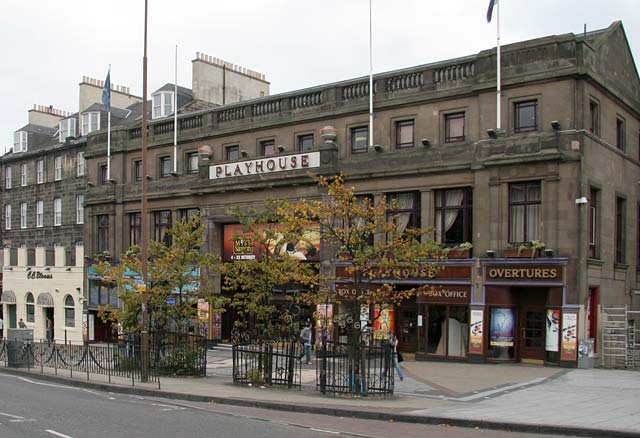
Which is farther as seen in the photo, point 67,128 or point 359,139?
point 67,128

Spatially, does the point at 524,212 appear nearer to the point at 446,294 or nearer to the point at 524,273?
the point at 524,273

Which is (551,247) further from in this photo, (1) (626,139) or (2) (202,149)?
(2) (202,149)

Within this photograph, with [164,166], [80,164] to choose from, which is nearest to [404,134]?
[164,166]

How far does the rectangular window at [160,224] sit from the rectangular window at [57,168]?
40.2 feet

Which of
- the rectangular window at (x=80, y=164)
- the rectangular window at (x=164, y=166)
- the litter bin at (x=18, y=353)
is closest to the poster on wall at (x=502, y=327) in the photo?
the litter bin at (x=18, y=353)

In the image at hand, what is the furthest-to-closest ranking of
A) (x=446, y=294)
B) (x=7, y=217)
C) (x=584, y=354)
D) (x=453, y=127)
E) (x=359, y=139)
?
1. (x=7, y=217)
2. (x=359, y=139)
3. (x=453, y=127)
4. (x=446, y=294)
5. (x=584, y=354)

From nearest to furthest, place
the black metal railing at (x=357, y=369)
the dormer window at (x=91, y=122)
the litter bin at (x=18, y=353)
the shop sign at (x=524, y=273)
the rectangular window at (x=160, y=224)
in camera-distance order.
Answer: the black metal railing at (x=357, y=369)
the shop sign at (x=524, y=273)
the litter bin at (x=18, y=353)
the rectangular window at (x=160, y=224)
the dormer window at (x=91, y=122)

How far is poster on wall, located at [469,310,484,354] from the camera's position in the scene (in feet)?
93.1

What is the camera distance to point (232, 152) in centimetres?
3872

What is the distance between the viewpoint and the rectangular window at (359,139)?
109 feet

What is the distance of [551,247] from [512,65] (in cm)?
692

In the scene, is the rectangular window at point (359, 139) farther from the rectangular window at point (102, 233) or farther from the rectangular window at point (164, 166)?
the rectangular window at point (102, 233)

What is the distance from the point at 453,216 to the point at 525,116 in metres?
4.81

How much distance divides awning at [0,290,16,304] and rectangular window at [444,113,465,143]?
3596cm
